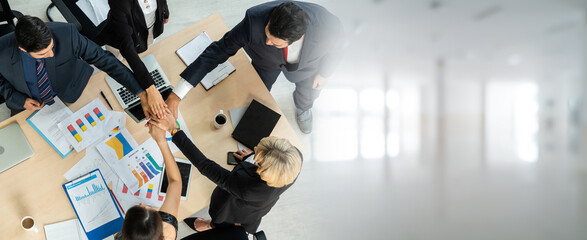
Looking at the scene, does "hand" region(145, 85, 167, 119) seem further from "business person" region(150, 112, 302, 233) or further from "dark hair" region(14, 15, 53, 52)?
"dark hair" region(14, 15, 53, 52)

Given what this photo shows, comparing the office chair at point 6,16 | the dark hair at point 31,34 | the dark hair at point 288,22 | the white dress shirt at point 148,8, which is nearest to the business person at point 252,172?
the dark hair at point 288,22

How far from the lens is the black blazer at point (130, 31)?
1859mm

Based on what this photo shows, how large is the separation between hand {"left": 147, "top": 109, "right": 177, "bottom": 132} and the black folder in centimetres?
33

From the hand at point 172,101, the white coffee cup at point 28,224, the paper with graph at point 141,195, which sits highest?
the hand at point 172,101

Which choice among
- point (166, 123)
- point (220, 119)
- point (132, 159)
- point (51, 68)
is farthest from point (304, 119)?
point (51, 68)

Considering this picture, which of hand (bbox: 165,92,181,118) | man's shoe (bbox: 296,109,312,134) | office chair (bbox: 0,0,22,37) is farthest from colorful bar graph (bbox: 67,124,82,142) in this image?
man's shoe (bbox: 296,109,312,134)

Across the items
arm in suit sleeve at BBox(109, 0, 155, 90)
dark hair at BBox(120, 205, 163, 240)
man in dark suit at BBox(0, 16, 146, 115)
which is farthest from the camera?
arm in suit sleeve at BBox(109, 0, 155, 90)

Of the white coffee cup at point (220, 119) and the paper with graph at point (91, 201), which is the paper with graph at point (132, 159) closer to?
the paper with graph at point (91, 201)

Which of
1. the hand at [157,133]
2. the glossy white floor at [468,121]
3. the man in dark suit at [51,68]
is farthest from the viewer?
the hand at [157,133]

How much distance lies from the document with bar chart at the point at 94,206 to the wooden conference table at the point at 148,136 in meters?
0.05

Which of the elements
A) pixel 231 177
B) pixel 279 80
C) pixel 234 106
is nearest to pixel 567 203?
pixel 231 177

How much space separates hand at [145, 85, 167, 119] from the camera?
1839 millimetres

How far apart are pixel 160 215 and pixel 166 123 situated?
18.1 inches

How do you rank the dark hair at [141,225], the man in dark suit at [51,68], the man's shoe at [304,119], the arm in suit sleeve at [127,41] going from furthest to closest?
1. the man's shoe at [304,119]
2. the arm in suit sleeve at [127,41]
3. the man in dark suit at [51,68]
4. the dark hair at [141,225]
